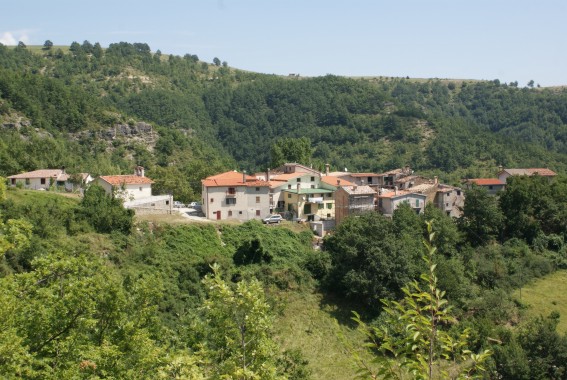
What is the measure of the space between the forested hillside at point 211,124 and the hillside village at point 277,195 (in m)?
6.16

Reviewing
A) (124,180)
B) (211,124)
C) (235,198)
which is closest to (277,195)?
(235,198)

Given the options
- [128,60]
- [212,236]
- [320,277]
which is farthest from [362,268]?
[128,60]

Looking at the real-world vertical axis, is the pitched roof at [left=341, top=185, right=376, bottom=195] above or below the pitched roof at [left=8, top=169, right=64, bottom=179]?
below

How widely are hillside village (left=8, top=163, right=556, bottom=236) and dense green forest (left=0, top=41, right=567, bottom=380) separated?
3657mm

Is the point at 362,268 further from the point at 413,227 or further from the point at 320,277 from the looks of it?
the point at 413,227

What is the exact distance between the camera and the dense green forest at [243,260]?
12.3m

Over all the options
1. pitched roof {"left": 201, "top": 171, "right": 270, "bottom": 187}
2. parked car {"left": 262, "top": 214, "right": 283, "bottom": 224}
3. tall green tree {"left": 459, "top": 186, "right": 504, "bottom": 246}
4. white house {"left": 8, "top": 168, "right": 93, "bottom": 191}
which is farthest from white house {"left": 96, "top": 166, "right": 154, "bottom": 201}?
tall green tree {"left": 459, "top": 186, "right": 504, "bottom": 246}

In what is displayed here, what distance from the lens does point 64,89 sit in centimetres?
10306

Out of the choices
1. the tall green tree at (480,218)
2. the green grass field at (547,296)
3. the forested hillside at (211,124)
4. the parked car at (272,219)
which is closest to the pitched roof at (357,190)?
the parked car at (272,219)

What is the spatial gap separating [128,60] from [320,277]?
153 m

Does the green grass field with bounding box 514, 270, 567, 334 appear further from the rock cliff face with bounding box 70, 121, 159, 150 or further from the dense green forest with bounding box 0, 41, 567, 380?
the rock cliff face with bounding box 70, 121, 159, 150

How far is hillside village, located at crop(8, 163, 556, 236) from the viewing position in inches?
2030

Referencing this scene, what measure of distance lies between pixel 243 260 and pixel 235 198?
8.87 m

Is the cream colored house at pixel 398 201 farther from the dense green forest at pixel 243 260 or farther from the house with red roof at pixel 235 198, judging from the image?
the house with red roof at pixel 235 198
